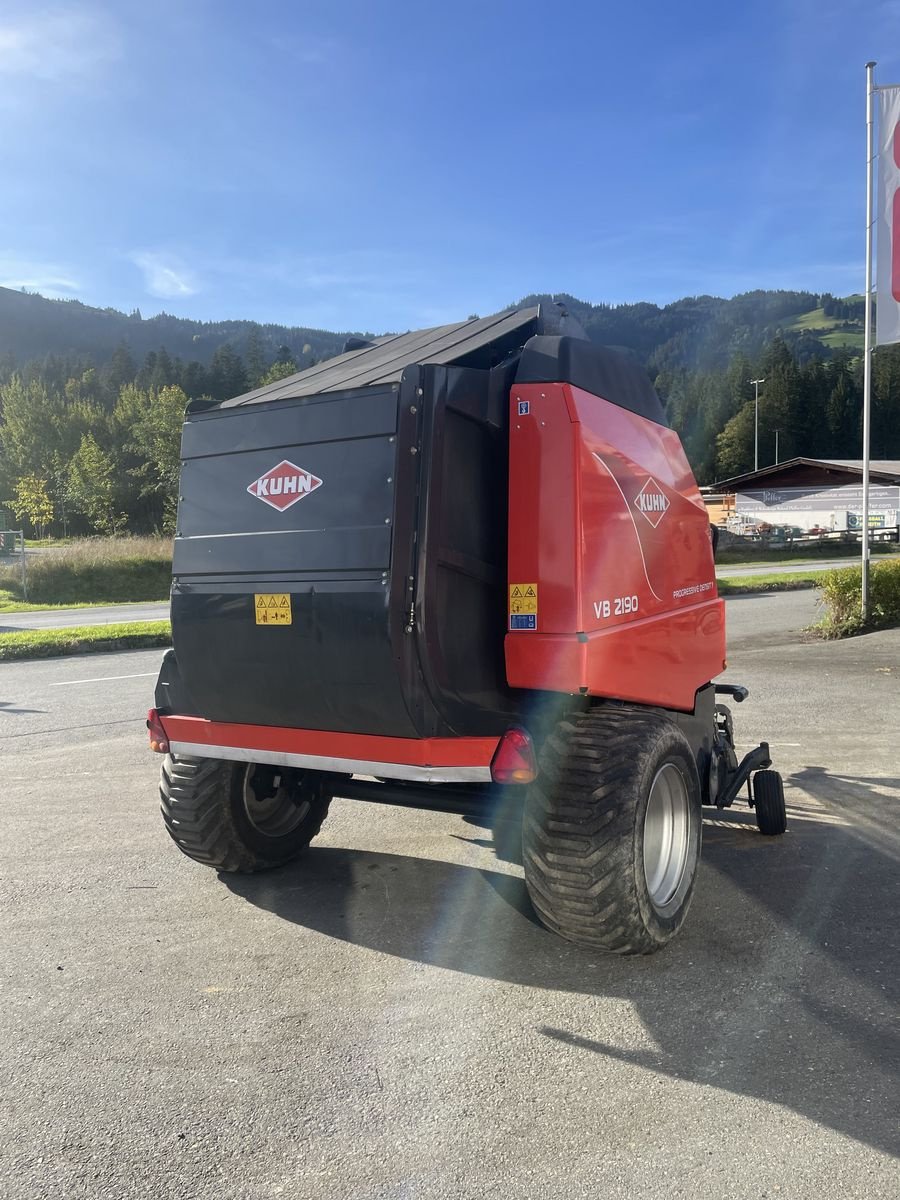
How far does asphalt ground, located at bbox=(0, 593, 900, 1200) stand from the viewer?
250cm

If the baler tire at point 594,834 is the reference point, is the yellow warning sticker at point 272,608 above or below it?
above

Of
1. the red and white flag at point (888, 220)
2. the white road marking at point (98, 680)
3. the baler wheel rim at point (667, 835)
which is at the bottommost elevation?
the white road marking at point (98, 680)

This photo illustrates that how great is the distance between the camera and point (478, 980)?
3617mm

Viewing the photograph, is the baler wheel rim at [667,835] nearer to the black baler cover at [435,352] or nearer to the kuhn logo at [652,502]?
the kuhn logo at [652,502]

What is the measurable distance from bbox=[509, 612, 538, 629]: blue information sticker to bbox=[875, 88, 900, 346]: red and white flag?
10.8m

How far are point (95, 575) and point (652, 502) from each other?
30.7 metres

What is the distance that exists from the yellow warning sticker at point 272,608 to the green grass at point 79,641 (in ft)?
35.9

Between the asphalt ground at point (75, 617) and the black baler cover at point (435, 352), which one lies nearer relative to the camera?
the black baler cover at point (435, 352)

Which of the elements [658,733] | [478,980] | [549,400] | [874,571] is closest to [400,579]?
[549,400]

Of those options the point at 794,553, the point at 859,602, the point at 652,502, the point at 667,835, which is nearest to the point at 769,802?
the point at 667,835

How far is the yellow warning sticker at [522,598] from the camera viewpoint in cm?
356

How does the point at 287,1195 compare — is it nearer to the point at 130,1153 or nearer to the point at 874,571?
the point at 130,1153

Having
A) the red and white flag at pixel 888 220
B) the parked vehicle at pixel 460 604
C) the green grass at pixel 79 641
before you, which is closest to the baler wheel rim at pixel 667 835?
the parked vehicle at pixel 460 604

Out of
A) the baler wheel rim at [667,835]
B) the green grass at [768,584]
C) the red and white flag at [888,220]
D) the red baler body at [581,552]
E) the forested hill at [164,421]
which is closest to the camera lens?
the red baler body at [581,552]
